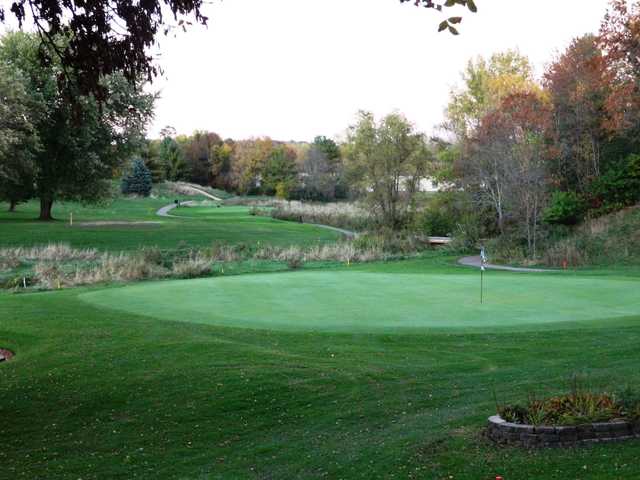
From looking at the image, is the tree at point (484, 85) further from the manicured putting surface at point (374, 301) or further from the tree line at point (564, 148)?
the manicured putting surface at point (374, 301)

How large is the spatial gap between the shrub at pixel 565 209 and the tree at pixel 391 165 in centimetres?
1053

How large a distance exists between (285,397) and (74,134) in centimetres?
3332

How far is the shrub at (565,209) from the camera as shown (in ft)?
116

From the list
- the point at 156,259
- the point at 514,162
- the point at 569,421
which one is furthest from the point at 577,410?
the point at 514,162

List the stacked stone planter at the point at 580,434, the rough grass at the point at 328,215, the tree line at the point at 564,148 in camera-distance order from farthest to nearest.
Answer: the rough grass at the point at 328,215, the tree line at the point at 564,148, the stacked stone planter at the point at 580,434

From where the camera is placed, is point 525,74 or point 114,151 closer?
point 114,151

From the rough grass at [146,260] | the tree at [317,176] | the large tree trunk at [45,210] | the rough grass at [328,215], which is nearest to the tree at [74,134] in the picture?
the large tree trunk at [45,210]

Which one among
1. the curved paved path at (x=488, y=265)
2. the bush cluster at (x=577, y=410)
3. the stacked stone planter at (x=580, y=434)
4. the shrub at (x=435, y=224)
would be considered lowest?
the stacked stone planter at (x=580, y=434)

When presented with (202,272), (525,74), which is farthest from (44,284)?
(525,74)

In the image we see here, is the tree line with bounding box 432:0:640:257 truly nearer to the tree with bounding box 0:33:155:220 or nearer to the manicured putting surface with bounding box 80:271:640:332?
the manicured putting surface with bounding box 80:271:640:332

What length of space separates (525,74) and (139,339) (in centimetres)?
4703

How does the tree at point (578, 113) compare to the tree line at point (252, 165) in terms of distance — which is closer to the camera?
the tree at point (578, 113)

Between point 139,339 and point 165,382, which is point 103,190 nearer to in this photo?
point 139,339

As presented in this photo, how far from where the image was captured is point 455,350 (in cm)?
1076
